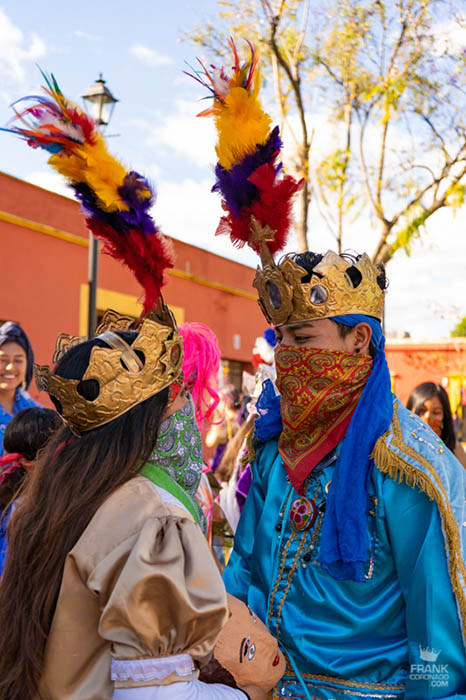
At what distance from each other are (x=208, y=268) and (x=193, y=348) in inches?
458

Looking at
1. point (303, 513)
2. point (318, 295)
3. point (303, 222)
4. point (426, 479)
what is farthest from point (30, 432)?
point (303, 222)

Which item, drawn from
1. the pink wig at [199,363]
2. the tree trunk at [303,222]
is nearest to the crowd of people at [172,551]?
the pink wig at [199,363]

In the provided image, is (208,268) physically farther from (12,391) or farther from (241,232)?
(241,232)

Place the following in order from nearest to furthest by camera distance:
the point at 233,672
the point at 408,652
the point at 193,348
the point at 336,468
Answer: the point at 233,672
the point at 408,652
the point at 336,468
the point at 193,348

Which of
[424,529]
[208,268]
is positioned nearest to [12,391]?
[424,529]

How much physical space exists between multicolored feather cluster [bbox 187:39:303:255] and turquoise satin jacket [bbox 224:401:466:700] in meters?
0.83

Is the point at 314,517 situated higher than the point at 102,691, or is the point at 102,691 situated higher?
the point at 314,517

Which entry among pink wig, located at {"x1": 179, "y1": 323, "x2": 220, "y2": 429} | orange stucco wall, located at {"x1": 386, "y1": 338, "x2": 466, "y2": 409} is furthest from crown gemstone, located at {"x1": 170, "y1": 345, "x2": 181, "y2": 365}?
orange stucco wall, located at {"x1": 386, "y1": 338, "x2": 466, "y2": 409}

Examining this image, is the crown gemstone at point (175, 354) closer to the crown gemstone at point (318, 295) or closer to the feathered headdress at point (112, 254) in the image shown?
the feathered headdress at point (112, 254)

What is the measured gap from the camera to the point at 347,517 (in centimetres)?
213

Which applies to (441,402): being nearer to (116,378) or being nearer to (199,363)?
(199,363)

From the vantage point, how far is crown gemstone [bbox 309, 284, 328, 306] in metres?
2.45

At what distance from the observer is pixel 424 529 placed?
206 cm

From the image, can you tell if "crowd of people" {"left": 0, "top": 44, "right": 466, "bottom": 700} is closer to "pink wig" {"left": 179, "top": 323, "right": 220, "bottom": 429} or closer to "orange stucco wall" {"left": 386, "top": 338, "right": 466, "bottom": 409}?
"pink wig" {"left": 179, "top": 323, "right": 220, "bottom": 429}
